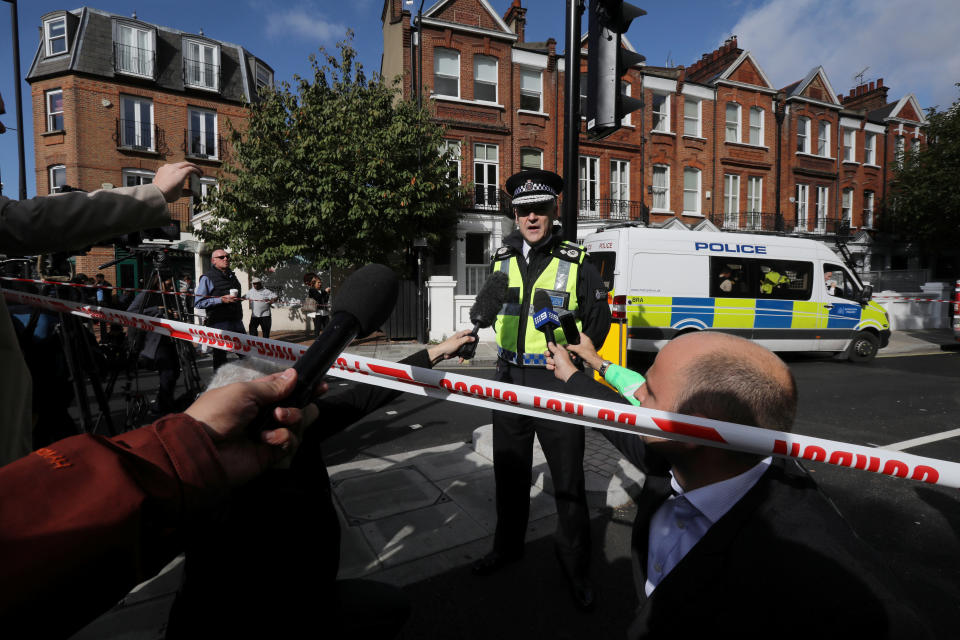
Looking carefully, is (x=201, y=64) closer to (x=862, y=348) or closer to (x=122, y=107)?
(x=122, y=107)

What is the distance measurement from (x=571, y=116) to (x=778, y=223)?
23.6m

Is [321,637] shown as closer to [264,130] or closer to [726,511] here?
[726,511]

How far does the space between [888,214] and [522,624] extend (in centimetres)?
3092

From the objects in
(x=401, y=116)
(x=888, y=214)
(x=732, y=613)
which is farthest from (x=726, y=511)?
(x=888, y=214)

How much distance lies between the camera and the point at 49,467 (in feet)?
1.75

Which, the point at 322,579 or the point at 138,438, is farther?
the point at 322,579

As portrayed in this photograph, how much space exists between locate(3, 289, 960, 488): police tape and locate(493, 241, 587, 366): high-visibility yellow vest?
96 cm

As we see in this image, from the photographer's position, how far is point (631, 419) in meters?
1.33

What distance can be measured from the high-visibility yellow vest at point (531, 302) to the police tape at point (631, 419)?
3.14 ft

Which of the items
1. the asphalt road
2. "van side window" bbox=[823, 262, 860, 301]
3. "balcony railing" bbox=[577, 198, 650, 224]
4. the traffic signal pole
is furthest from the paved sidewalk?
"balcony railing" bbox=[577, 198, 650, 224]

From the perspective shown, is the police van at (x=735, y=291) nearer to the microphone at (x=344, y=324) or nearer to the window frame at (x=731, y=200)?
the microphone at (x=344, y=324)

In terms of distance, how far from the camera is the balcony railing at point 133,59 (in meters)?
19.4

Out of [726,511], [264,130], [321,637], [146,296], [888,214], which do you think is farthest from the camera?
[888,214]

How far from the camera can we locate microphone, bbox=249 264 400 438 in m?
0.79
